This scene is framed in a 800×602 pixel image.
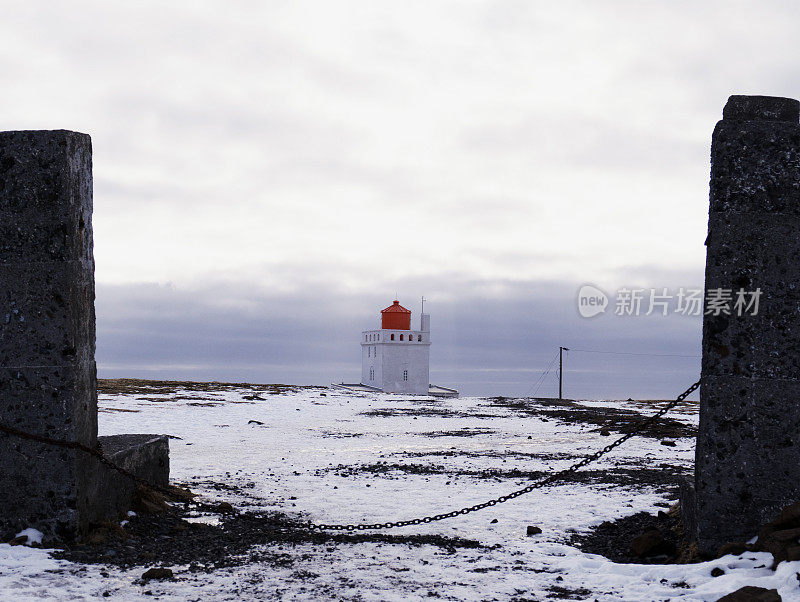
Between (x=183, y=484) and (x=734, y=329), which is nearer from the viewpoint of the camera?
(x=734, y=329)

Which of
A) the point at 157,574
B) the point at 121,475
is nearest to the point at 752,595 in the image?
the point at 157,574

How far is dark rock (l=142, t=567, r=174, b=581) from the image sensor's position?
19.4 ft

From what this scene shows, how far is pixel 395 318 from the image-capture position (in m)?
49.9

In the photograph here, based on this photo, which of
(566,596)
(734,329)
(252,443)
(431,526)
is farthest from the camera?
(252,443)

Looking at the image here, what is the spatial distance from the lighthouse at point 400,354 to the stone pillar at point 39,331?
41.5 m

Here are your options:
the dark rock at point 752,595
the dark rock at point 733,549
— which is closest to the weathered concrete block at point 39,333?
the dark rock at point 752,595

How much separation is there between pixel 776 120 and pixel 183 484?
9.09 m

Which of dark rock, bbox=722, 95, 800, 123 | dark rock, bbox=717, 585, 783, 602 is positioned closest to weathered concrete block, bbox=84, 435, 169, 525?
dark rock, bbox=717, 585, 783, 602

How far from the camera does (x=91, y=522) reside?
23.1 feet

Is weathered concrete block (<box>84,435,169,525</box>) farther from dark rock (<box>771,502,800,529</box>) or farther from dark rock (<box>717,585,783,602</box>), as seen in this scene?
dark rock (<box>771,502,800,529</box>)

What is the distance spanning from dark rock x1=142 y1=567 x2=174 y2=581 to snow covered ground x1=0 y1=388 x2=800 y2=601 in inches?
5.7

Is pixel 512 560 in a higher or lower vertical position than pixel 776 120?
lower

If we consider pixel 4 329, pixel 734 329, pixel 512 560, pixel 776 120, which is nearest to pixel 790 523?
pixel 734 329

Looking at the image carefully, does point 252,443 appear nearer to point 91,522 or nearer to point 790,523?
point 91,522
